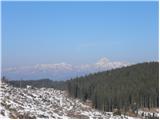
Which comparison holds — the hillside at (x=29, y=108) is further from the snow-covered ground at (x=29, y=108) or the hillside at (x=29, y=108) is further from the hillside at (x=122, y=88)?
the hillside at (x=122, y=88)

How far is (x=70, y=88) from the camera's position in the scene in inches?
2470

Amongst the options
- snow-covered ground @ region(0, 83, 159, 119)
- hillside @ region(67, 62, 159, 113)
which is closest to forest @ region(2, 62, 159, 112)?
hillside @ region(67, 62, 159, 113)

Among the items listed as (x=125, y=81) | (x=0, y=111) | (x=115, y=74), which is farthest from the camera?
(x=115, y=74)

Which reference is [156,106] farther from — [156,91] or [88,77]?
Answer: [88,77]

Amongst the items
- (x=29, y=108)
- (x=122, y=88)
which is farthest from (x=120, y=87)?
(x=29, y=108)

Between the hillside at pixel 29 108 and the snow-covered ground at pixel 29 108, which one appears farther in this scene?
the snow-covered ground at pixel 29 108

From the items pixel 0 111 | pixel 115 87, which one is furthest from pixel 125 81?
pixel 0 111

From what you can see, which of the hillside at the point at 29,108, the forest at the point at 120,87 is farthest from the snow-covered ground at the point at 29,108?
the forest at the point at 120,87

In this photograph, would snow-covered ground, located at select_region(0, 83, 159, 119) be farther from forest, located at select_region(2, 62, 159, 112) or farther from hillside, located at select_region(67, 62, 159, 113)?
hillside, located at select_region(67, 62, 159, 113)

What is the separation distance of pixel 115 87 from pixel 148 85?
16.2ft

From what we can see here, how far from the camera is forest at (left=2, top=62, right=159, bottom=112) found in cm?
5500

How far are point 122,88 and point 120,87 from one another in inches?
49.7

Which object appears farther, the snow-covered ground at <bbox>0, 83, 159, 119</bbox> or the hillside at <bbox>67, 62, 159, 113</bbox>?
the hillside at <bbox>67, 62, 159, 113</bbox>

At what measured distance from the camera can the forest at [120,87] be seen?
180ft
